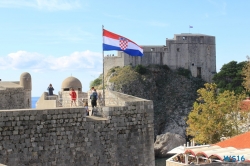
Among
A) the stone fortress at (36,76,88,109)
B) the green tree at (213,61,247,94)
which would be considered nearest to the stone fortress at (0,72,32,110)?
the stone fortress at (36,76,88,109)

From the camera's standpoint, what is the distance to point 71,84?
83.5ft

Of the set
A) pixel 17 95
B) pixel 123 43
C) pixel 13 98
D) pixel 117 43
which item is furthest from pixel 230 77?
pixel 117 43

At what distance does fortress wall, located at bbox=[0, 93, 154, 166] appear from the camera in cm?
902

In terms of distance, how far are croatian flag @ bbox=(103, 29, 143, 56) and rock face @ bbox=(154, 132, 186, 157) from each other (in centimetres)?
3926

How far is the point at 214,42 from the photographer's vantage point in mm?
73812

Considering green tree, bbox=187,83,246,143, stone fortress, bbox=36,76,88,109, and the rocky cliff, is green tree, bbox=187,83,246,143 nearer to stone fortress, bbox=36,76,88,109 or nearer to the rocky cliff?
stone fortress, bbox=36,76,88,109

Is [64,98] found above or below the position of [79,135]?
above

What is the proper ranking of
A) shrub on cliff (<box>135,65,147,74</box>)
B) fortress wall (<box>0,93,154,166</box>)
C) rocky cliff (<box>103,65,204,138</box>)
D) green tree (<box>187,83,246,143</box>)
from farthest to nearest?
1. shrub on cliff (<box>135,65,147,74</box>)
2. rocky cliff (<box>103,65,204,138</box>)
3. green tree (<box>187,83,246,143</box>)
4. fortress wall (<box>0,93,154,166</box>)

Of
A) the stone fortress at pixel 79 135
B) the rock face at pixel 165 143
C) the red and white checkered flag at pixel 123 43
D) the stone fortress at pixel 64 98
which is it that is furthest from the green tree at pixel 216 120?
the stone fortress at pixel 79 135

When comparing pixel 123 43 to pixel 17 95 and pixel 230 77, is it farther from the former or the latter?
pixel 230 77

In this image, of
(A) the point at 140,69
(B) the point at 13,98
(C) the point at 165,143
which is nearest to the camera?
(B) the point at 13,98

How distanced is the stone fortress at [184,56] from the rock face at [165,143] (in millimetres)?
19493

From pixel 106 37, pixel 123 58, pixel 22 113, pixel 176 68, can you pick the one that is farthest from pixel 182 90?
pixel 22 113

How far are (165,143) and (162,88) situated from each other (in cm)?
1694
